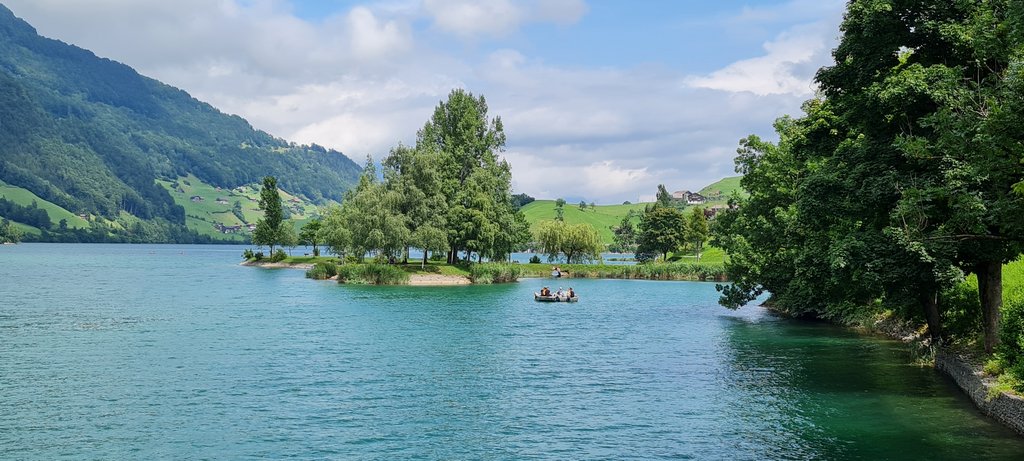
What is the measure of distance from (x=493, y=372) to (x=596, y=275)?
10935 cm

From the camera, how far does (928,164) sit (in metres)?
33.2

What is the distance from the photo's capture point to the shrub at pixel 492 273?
123562 millimetres

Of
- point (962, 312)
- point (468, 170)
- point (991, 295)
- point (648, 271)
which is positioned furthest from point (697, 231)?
point (991, 295)

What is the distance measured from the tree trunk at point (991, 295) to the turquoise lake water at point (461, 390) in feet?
12.3

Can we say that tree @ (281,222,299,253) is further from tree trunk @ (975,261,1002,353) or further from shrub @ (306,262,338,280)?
tree trunk @ (975,261,1002,353)

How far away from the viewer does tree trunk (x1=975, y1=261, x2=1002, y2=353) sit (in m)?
34.4

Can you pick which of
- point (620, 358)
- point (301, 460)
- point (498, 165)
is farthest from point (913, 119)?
point (498, 165)

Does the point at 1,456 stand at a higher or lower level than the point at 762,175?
lower

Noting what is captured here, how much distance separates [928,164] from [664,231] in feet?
509

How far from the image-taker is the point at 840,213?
1433 inches

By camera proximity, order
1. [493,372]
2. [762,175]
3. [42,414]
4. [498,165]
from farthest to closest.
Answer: [498,165] → [762,175] → [493,372] → [42,414]

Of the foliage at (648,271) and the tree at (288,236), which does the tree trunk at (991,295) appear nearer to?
the foliage at (648,271)

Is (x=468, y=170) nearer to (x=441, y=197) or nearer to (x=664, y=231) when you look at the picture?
(x=441, y=197)

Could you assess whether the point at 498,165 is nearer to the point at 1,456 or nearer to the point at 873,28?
the point at 873,28
